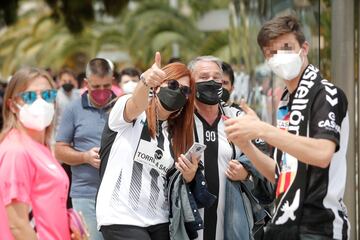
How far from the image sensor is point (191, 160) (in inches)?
229

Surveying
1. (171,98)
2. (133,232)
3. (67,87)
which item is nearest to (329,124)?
(171,98)

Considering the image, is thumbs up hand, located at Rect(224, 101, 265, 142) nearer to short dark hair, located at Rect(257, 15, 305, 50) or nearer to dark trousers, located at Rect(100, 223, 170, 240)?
short dark hair, located at Rect(257, 15, 305, 50)

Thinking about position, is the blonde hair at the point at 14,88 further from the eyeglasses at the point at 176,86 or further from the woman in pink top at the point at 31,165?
the eyeglasses at the point at 176,86

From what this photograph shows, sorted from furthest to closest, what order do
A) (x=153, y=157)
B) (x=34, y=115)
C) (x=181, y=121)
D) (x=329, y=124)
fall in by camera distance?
(x=181, y=121) < (x=153, y=157) < (x=34, y=115) < (x=329, y=124)

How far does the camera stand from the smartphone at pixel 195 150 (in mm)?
5703

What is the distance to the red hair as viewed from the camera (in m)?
5.91

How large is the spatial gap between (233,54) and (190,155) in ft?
35.4

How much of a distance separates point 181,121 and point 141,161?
0.53 meters

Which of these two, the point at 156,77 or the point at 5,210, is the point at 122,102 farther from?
the point at 5,210

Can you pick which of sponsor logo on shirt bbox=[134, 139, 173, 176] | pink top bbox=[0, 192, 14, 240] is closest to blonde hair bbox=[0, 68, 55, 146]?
pink top bbox=[0, 192, 14, 240]

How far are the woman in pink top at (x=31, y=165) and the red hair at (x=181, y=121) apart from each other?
3.12ft

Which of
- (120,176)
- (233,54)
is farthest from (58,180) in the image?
(233,54)

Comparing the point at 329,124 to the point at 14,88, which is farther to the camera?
the point at 14,88

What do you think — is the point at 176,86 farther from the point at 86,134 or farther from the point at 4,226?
the point at 86,134
